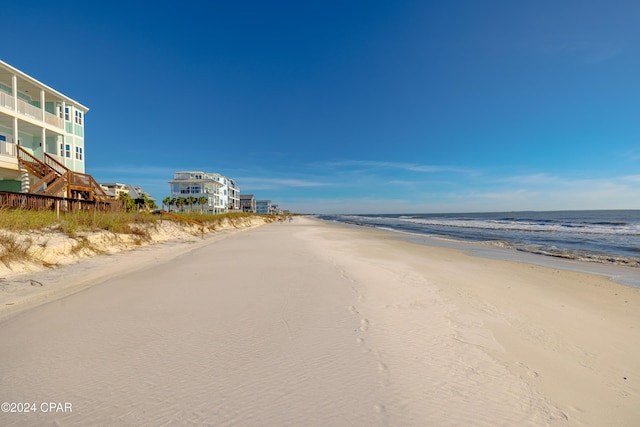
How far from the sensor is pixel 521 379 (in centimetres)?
284

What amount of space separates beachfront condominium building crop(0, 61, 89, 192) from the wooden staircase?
516mm

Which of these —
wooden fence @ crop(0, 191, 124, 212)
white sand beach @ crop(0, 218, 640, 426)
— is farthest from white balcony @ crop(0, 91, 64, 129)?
white sand beach @ crop(0, 218, 640, 426)

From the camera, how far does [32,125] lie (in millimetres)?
19734

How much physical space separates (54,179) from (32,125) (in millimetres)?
5557

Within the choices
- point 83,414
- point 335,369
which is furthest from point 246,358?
point 83,414

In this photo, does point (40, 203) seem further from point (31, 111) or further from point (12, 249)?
point (31, 111)

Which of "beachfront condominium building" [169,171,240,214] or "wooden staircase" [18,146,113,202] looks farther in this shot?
"beachfront condominium building" [169,171,240,214]

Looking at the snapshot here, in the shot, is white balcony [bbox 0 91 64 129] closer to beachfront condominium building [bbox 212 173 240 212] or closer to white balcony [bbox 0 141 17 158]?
white balcony [bbox 0 141 17 158]

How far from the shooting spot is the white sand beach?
7.59ft

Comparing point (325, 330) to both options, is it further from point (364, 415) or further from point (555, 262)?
point (555, 262)

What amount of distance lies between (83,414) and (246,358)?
1.39 meters

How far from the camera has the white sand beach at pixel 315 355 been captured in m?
2.31

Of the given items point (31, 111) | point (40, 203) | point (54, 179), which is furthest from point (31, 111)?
point (40, 203)

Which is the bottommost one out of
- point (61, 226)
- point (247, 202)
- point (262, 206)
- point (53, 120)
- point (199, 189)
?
point (61, 226)
